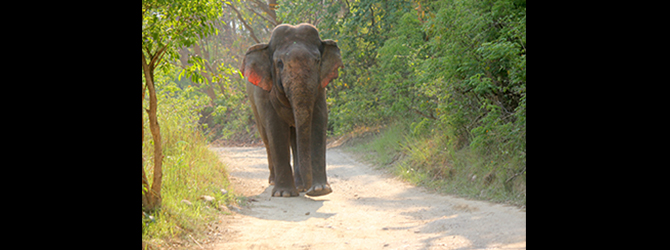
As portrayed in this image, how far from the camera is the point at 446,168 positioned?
313 inches

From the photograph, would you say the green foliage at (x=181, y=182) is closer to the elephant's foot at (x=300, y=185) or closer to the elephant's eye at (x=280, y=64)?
the elephant's foot at (x=300, y=185)

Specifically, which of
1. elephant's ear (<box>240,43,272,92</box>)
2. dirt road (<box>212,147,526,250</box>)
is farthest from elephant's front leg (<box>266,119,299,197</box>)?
elephant's ear (<box>240,43,272,92</box>)

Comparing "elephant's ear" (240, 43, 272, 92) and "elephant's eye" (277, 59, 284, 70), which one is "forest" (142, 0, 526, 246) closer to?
"elephant's ear" (240, 43, 272, 92)

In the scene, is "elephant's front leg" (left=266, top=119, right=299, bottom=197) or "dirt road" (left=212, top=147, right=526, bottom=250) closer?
"dirt road" (left=212, top=147, right=526, bottom=250)

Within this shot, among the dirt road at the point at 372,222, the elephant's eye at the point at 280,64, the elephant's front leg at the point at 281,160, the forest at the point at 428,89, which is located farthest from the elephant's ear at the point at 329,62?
the dirt road at the point at 372,222

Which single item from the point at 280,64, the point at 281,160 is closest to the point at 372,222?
the point at 281,160

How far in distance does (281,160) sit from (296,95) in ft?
3.56

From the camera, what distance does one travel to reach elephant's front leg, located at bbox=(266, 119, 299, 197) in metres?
7.09

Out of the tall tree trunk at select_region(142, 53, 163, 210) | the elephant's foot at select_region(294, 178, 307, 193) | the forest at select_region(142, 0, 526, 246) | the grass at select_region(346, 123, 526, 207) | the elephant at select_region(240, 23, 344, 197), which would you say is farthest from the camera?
the elephant's foot at select_region(294, 178, 307, 193)

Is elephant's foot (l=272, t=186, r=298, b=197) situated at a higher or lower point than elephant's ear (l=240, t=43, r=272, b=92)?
lower

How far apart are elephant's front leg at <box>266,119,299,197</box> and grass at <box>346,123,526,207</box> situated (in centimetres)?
221

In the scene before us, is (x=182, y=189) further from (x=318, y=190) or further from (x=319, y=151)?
(x=319, y=151)

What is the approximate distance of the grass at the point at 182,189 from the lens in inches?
163
